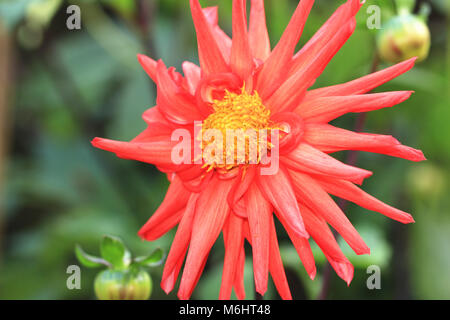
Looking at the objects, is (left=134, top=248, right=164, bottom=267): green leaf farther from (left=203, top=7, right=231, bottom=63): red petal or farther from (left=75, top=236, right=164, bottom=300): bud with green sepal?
(left=203, top=7, right=231, bottom=63): red petal

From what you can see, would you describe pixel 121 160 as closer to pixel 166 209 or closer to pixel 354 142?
pixel 166 209

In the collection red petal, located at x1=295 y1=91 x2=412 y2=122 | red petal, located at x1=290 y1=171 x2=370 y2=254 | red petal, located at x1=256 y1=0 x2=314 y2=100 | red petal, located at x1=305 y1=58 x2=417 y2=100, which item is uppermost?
red petal, located at x1=256 y1=0 x2=314 y2=100

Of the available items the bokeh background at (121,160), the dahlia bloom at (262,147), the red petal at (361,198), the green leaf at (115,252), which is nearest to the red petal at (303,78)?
the dahlia bloom at (262,147)

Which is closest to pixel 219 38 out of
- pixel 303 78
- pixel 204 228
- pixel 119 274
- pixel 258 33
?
pixel 258 33

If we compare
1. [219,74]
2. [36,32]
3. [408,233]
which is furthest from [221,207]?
[36,32]

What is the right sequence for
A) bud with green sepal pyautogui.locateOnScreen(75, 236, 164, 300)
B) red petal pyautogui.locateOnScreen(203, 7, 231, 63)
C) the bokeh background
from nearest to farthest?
red petal pyautogui.locateOnScreen(203, 7, 231, 63) < bud with green sepal pyautogui.locateOnScreen(75, 236, 164, 300) < the bokeh background

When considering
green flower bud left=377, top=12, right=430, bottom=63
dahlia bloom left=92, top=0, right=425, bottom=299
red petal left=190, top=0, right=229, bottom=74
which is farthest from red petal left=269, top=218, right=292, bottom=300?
green flower bud left=377, top=12, right=430, bottom=63

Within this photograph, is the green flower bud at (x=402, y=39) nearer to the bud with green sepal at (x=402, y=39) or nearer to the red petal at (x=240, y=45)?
the bud with green sepal at (x=402, y=39)
